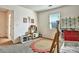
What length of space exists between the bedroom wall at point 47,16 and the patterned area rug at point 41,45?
80 millimetres

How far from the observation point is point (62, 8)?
3.38 ft

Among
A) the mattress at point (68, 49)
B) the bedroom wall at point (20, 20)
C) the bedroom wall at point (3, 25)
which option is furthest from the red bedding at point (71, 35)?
the bedroom wall at point (3, 25)

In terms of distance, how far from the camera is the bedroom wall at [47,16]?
1.02 meters

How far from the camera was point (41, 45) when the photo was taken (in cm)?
111

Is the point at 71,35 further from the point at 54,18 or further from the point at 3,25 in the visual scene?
the point at 3,25

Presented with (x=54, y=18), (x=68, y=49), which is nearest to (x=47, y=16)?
(x=54, y=18)

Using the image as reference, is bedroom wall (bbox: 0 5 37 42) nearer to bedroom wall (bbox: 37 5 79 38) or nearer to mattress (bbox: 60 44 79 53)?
bedroom wall (bbox: 37 5 79 38)

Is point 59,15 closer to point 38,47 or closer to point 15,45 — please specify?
point 38,47

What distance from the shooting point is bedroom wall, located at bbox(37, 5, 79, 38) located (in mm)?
1016

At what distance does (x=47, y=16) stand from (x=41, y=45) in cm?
38
